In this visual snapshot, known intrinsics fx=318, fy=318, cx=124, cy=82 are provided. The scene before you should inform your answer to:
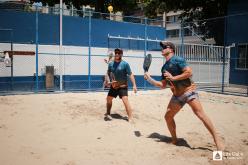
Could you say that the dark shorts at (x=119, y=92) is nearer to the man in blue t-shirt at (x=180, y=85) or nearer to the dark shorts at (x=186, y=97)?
the man in blue t-shirt at (x=180, y=85)

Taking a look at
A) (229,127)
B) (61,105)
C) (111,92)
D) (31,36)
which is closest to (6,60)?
(31,36)

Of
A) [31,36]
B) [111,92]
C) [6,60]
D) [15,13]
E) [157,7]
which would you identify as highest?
[157,7]

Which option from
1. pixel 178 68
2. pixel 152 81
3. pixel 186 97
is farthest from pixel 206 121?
pixel 152 81

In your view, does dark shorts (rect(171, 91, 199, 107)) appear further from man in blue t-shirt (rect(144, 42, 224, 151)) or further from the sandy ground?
the sandy ground

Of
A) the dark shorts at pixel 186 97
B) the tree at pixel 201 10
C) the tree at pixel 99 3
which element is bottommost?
the dark shorts at pixel 186 97

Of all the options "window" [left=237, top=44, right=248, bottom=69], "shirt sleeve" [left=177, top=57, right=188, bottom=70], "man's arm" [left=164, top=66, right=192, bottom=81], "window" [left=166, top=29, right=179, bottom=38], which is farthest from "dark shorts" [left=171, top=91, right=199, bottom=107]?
"window" [left=166, top=29, right=179, bottom=38]

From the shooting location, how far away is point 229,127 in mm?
7871

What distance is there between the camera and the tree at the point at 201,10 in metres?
27.6

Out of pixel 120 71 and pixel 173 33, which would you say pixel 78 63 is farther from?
pixel 173 33

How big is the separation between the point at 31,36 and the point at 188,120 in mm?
10300

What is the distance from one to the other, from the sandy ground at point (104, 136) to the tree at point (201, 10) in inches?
728

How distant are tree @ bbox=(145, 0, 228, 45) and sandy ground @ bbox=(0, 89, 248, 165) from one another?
18.5 metres

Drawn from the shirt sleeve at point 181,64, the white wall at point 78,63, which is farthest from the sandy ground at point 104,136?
the white wall at point 78,63

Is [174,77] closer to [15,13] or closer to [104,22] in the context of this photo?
[15,13]
